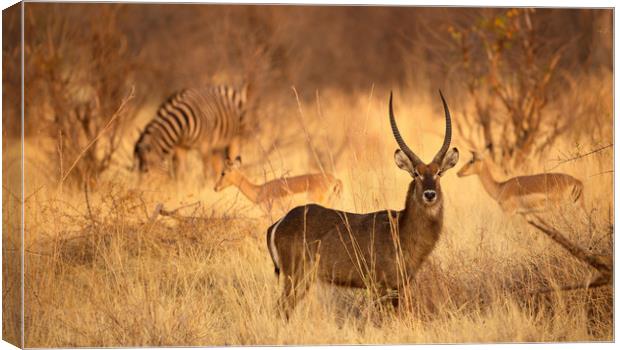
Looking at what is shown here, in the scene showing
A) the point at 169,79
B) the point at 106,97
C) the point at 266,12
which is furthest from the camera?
the point at 169,79

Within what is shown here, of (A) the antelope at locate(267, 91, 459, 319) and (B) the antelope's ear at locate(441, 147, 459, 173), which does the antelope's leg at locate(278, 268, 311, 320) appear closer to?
(A) the antelope at locate(267, 91, 459, 319)

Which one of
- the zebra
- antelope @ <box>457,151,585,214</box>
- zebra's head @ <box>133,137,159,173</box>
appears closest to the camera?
antelope @ <box>457,151,585,214</box>

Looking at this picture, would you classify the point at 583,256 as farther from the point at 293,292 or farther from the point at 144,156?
the point at 144,156

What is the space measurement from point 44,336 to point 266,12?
842 cm

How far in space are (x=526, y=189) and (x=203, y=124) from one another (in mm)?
5861

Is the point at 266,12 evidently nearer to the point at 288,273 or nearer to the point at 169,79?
the point at 169,79

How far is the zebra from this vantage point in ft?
44.9

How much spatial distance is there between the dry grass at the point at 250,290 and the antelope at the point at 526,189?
0.34 metres

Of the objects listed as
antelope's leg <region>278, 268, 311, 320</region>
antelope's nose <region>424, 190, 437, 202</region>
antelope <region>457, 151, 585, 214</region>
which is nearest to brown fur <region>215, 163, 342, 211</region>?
antelope <region>457, 151, 585, 214</region>

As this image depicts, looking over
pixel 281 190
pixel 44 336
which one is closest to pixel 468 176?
pixel 281 190

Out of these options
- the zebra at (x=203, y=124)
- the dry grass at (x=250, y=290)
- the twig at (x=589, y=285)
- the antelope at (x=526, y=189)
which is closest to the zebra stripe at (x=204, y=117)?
the zebra at (x=203, y=124)

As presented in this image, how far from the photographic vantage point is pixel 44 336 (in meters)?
6.60

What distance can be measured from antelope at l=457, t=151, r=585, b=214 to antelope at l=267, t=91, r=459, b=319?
1.98 meters

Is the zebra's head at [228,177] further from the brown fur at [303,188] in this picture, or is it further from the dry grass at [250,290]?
the dry grass at [250,290]
